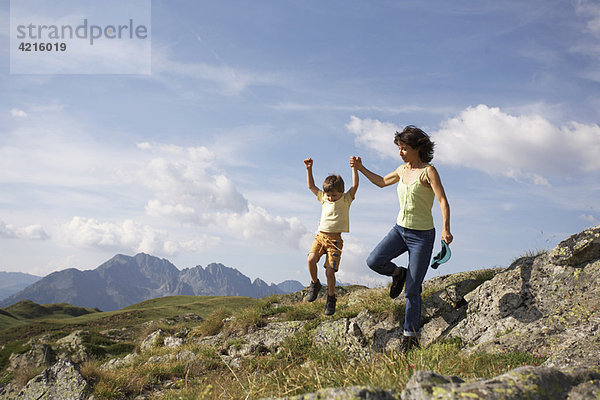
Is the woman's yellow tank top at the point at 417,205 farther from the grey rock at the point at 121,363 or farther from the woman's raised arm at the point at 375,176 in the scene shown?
the grey rock at the point at 121,363

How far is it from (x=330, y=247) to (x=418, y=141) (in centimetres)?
325

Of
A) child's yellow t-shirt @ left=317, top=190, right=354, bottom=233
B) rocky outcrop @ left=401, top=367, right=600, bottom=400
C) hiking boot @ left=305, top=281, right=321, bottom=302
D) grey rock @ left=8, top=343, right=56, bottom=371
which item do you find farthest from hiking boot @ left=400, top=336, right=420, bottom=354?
grey rock @ left=8, top=343, right=56, bottom=371

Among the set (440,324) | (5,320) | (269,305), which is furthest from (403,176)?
(5,320)

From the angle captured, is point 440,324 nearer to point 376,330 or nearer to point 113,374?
point 376,330

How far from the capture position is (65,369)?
9.89 metres

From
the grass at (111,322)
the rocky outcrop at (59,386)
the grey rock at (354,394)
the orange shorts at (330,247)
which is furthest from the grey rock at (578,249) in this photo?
the grass at (111,322)

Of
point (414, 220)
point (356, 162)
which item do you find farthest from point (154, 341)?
point (414, 220)

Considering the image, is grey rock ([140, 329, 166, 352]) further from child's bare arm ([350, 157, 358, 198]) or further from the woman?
the woman

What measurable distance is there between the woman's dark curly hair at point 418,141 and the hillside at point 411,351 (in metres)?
3.21

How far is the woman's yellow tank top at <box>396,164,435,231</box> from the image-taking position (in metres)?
7.79

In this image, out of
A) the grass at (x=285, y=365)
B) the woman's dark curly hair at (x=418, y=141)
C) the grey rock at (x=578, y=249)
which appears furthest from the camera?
the woman's dark curly hair at (x=418, y=141)

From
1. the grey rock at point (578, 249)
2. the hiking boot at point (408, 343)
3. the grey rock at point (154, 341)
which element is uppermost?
the grey rock at point (578, 249)

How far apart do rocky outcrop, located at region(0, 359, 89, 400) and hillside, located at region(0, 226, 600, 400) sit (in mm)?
30

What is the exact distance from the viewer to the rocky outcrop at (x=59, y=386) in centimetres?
905
